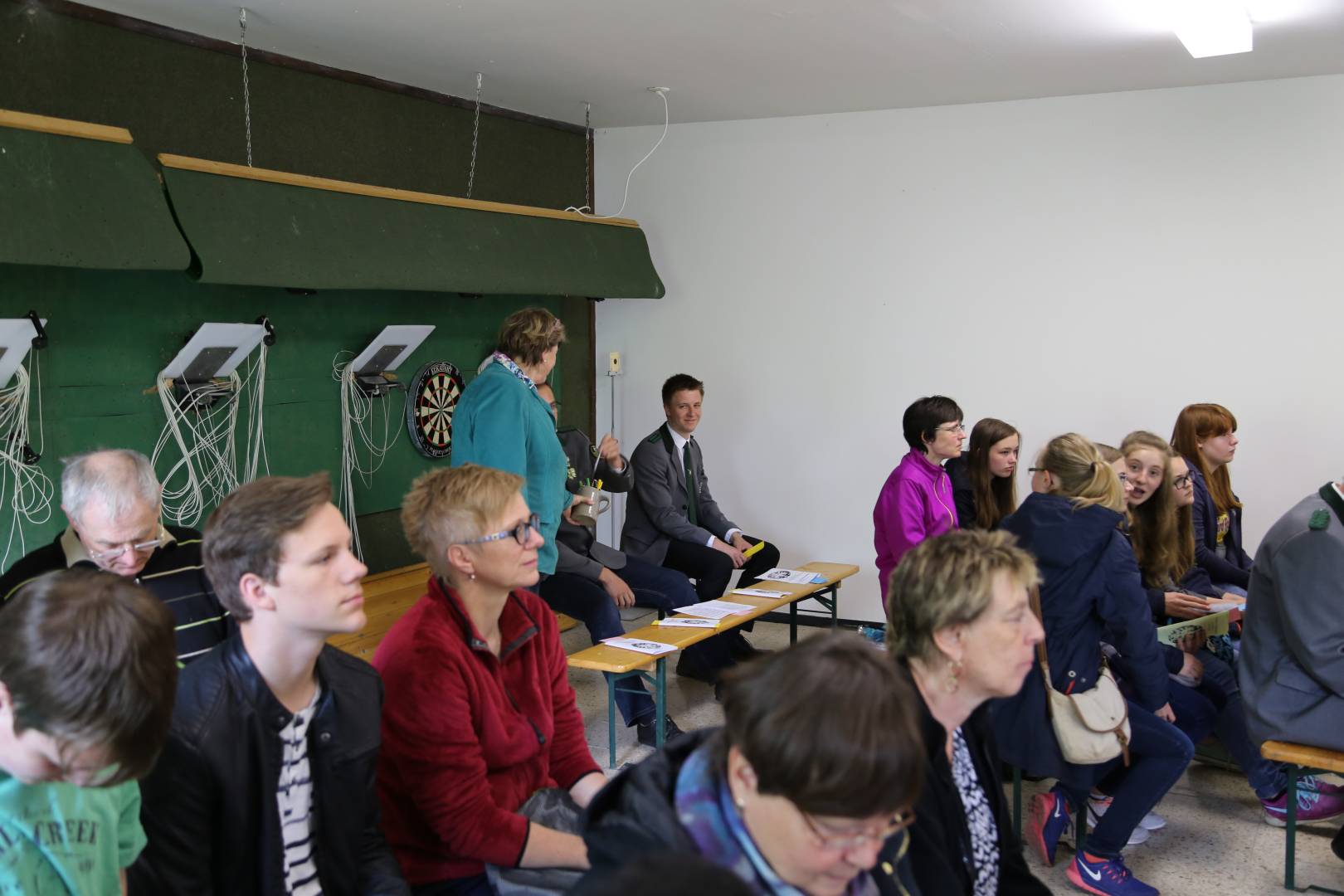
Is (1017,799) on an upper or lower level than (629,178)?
lower

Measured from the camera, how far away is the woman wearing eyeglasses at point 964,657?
202 cm

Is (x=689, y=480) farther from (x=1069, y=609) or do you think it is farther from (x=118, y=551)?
(x=118, y=551)

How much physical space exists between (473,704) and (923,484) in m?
3.05

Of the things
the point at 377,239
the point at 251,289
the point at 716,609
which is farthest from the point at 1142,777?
the point at 251,289

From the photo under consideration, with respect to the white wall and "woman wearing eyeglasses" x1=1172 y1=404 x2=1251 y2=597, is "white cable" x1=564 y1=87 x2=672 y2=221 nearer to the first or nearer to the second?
the white wall

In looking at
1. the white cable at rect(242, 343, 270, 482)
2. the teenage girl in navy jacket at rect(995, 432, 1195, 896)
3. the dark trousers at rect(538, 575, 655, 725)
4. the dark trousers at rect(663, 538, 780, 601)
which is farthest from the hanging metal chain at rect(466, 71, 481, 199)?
the teenage girl in navy jacket at rect(995, 432, 1195, 896)

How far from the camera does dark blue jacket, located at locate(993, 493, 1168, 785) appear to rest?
3373 millimetres

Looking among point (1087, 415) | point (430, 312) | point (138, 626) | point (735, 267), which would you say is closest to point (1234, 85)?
point (1087, 415)

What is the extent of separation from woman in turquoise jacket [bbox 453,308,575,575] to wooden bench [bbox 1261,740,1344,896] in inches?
93.8

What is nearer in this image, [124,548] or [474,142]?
[124,548]

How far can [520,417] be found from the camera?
419 centimetres

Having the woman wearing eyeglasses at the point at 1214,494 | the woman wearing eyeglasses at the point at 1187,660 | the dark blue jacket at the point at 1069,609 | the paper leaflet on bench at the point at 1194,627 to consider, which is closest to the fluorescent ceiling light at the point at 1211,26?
the woman wearing eyeglasses at the point at 1214,494

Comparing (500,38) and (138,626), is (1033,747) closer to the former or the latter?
(138,626)

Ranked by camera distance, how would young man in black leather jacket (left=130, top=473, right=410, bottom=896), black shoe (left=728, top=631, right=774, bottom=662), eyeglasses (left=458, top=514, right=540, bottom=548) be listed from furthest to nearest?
1. black shoe (left=728, top=631, right=774, bottom=662)
2. eyeglasses (left=458, top=514, right=540, bottom=548)
3. young man in black leather jacket (left=130, top=473, right=410, bottom=896)
